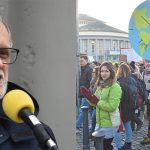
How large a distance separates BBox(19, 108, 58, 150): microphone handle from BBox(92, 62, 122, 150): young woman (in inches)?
143

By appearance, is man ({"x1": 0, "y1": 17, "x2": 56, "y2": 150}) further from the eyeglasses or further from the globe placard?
the globe placard

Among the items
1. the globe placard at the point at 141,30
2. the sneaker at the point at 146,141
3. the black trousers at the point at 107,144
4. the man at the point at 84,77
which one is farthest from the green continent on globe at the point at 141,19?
the sneaker at the point at 146,141

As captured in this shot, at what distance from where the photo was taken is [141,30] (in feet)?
16.0

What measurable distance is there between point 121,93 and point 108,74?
293mm

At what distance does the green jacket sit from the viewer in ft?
15.8

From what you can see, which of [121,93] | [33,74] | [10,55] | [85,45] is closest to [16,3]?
[33,74]

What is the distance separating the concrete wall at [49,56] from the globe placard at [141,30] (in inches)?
114

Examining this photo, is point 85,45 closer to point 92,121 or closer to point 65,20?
point 92,121

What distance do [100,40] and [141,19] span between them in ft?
2.01

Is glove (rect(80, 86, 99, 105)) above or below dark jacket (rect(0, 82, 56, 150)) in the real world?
below

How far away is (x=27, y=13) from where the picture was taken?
193 cm

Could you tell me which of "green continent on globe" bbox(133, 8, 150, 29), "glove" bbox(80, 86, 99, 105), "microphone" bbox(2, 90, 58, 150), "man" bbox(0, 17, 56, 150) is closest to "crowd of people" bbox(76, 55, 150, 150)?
"glove" bbox(80, 86, 99, 105)

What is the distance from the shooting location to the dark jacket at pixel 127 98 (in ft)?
17.0

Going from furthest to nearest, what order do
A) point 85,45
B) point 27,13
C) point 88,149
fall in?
point 88,149 < point 85,45 < point 27,13
